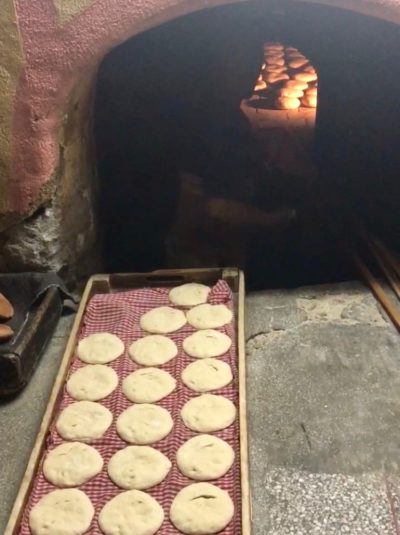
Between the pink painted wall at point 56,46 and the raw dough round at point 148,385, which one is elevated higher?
the pink painted wall at point 56,46

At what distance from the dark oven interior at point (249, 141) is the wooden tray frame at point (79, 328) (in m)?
0.58

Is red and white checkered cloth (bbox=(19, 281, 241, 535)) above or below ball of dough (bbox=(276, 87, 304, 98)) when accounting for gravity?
below

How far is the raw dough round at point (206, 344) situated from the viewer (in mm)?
2609

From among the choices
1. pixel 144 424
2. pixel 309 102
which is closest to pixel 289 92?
pixel 309 102

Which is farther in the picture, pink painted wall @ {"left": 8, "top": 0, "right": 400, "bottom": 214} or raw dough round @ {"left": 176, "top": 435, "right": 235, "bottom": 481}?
pink painted wall @ {"left": 8, "top": 0, "right": 400, "bottom": 214}

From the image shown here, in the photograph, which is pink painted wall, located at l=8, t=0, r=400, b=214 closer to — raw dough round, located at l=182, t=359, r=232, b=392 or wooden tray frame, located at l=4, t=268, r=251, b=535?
wooden tray frame, located at l=4, t=268, r=251, b=535

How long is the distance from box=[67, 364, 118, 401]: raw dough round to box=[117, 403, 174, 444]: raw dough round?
0.15 metres

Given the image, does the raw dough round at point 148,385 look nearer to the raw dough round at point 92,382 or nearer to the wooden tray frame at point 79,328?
the raw dough round at point 92,382

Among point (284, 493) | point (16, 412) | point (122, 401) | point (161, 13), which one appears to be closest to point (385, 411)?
point (284, 493)

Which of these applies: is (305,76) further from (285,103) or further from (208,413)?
(208,413)

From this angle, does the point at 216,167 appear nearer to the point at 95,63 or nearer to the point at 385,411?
the point at 95,63

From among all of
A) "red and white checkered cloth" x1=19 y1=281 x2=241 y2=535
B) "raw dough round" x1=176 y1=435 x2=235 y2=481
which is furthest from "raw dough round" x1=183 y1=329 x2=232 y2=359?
"raw dough round" x1=176 y1=435 x2=235 y2=481

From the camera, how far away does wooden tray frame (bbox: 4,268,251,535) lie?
1958 millimetres

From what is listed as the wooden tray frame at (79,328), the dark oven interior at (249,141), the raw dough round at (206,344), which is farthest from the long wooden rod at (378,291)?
the raw dough round at (206,344)
